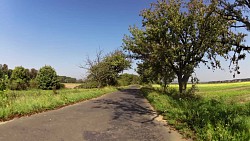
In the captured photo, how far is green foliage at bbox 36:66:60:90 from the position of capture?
238 feet

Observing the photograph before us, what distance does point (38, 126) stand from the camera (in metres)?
7.91

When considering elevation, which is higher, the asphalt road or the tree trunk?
the tree trunk

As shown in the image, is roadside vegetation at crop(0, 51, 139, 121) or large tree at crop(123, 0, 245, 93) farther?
large tree at crop(123, 0, 245, 93)

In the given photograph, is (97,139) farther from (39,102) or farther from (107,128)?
(39,102)

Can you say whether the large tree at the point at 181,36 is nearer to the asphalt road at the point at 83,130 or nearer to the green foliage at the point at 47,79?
the asphalt road at the point at 83,130

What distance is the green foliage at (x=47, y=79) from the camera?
238 feet

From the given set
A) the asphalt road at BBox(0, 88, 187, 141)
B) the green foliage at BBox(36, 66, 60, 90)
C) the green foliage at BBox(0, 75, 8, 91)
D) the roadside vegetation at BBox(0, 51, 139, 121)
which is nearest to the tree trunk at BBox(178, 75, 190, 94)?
the roadside vegetation at BBox(0, 51, 139, 121)

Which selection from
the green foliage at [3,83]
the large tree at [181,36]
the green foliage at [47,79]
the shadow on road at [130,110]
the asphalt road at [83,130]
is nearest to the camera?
the asphalt road at [83,130]

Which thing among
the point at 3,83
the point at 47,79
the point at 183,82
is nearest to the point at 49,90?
the point at 47,79

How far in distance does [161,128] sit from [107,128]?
1.91 m

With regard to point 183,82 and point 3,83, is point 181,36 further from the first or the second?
point 3,83

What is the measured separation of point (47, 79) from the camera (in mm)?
72688

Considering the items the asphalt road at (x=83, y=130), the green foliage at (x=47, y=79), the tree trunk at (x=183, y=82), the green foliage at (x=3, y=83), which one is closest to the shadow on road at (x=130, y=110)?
the asphalt road at (x=83, y=130)

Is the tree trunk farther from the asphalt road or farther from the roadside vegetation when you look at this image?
the asphalt road
